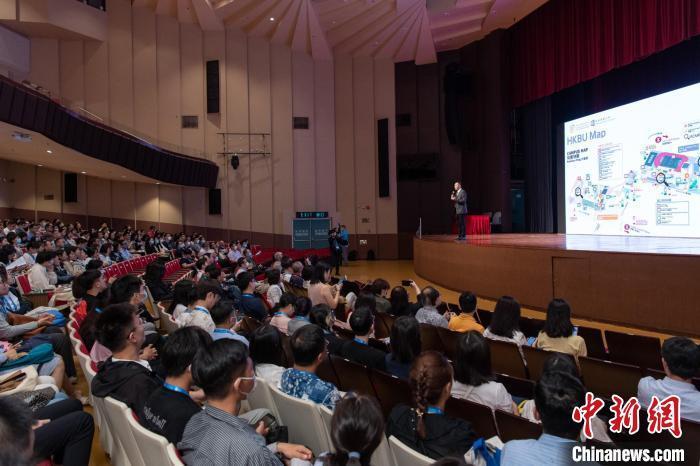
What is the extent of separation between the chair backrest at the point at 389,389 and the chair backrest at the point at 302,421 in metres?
0.49

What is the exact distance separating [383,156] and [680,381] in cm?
1747

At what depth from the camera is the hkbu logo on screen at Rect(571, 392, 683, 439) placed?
6.40 feet

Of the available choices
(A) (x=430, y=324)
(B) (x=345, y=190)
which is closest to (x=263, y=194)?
(B) (x=345, y=190)

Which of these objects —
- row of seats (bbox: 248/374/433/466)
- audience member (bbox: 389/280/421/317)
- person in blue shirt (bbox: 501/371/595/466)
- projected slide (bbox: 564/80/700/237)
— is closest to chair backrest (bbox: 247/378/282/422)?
row of seats (bbox: 248/374/433/466)

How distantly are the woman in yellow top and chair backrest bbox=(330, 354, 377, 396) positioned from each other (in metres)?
1.69

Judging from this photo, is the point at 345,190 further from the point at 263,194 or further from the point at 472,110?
the point at 472,110

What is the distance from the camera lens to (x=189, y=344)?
2.38 metres

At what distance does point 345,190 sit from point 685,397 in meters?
17.7

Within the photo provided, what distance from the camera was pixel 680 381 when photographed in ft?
8.80

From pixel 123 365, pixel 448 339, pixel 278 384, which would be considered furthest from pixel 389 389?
pixel 448 339

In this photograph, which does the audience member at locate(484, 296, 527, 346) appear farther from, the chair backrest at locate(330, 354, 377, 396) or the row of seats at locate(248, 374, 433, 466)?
the row of seats at locate(248, 374, 433, 466)

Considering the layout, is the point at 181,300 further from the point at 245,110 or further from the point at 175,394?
the point at 245,110

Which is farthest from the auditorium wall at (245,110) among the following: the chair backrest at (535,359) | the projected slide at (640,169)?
the chair backrest at (535,359)

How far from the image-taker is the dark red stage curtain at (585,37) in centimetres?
1004
